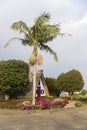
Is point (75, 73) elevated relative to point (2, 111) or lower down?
elevated

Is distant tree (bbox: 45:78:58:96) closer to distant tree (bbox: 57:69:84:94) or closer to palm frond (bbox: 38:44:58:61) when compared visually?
distant tree (bbox: 57:69:84:94)


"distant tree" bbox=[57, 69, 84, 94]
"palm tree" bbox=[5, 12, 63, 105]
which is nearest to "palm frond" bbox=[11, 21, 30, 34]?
"palm tree" bbox=[5, 12, 63, 105]

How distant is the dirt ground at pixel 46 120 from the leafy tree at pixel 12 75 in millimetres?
7662

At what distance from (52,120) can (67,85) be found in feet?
75.3

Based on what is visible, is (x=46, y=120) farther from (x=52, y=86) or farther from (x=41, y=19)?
(x=52, y=86)

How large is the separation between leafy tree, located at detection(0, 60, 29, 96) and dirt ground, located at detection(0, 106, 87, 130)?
766cm

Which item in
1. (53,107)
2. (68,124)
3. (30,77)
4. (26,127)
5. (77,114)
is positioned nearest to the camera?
(26,127)

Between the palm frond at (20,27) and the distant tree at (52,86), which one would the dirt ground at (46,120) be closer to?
the palm frond at (20,27)

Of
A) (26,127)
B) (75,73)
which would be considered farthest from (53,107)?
(75,73)

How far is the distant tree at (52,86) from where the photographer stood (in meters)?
51.0

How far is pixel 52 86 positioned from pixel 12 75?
14.0 meters

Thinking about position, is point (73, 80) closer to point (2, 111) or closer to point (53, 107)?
point (53, 107)

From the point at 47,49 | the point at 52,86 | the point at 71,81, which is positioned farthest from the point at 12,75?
the point at 52,86

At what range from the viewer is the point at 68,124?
24.2m
